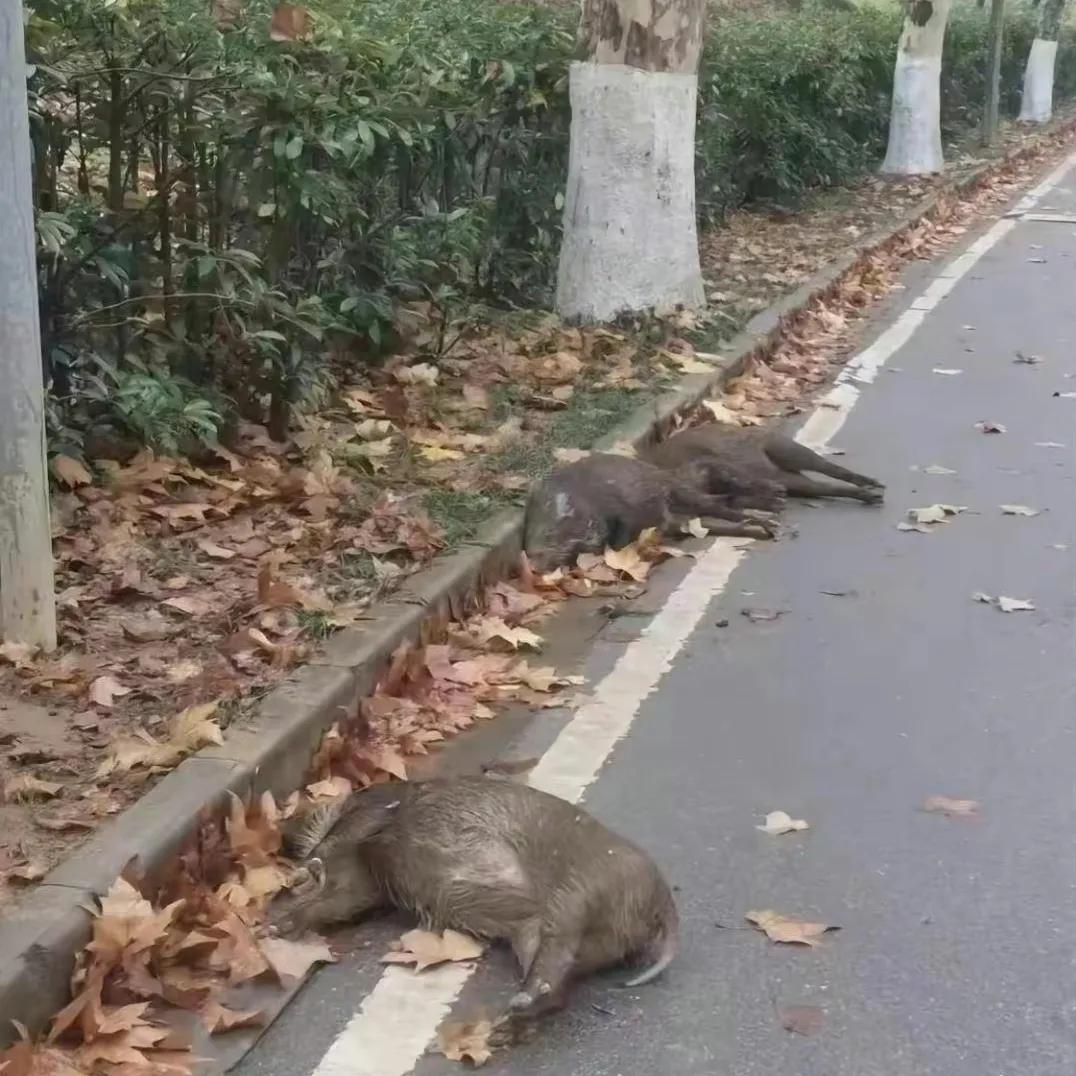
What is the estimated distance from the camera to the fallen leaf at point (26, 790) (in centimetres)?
366

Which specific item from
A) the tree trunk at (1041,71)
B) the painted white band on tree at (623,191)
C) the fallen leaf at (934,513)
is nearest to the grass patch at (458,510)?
the fallen leaf at (934,513)

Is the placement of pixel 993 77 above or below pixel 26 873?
above

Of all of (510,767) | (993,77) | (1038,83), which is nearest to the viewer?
(510,767)

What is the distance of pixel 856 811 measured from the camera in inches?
158

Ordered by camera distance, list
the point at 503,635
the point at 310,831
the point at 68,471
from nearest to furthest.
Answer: the point at 310,831 < the point at 503,635 < the point at 68,471

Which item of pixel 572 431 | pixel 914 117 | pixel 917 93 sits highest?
pixel 917 93

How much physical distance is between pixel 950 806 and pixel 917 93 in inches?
601

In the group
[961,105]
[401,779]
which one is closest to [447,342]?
[401,779]

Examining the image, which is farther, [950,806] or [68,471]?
[68,471]

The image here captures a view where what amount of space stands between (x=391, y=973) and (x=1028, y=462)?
16.5ft

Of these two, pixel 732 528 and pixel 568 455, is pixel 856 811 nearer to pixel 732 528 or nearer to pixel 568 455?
pixel 732 528

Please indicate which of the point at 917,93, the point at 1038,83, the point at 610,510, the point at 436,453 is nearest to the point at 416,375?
the point at 436,453

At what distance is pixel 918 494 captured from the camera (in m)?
6.90

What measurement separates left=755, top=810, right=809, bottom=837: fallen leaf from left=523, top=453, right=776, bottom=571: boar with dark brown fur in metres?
2.00
